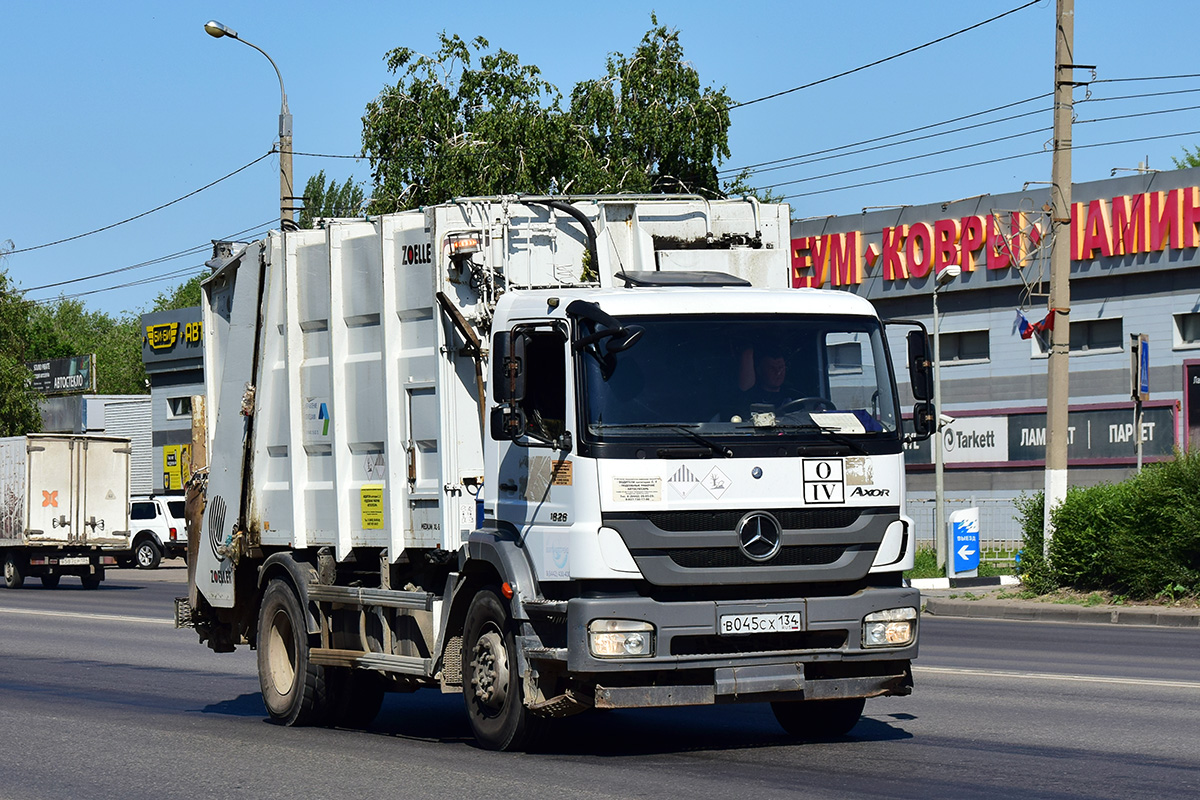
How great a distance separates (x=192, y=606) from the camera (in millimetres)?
13766

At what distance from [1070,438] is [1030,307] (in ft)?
10.2

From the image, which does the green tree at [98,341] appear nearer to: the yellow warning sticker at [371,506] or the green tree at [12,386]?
the green tree at [12,386]

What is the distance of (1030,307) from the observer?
36844 millimetres

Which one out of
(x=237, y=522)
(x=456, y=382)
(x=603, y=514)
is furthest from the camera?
(x=237, y=522)

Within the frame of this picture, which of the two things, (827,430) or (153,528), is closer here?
(827,430)

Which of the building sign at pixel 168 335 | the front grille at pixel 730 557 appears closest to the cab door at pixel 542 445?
the front grille at pixel 730 557

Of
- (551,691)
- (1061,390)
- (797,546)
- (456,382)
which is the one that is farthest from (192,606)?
(1061,390)

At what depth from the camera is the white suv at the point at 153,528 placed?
155ft

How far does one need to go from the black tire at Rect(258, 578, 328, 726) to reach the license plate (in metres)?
3.86

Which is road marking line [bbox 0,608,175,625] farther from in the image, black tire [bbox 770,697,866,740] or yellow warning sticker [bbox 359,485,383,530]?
black tire [bbox 770,697,866,740]

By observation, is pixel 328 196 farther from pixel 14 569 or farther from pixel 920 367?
pixel 920 367

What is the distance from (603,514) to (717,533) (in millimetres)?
635

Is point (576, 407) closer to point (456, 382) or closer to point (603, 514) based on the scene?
point (603, 514)

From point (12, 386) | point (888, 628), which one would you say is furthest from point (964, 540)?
point (12, 386)
